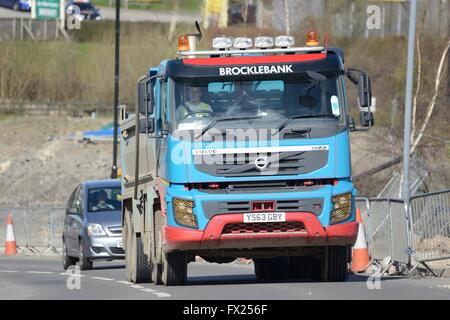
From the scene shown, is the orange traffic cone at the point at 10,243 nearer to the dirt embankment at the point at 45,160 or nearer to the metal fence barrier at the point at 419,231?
the metal fence barrier at the point at 419,231

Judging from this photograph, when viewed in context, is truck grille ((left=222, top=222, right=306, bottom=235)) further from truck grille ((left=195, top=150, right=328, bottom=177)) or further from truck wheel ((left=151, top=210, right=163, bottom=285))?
truck wheel ((left=151, top=210, right=163, bottom=285))

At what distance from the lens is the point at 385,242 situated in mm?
22406

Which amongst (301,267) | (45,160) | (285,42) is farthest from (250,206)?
(45,160)

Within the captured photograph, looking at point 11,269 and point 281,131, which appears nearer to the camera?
point 281,131

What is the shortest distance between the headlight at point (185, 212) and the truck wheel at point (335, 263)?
2.06m

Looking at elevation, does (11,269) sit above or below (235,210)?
below

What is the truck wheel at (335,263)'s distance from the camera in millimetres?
17672

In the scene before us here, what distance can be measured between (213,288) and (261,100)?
2.41m

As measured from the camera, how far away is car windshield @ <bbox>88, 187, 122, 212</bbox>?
25.8 meters

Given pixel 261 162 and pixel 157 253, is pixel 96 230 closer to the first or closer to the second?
pixel 157 253

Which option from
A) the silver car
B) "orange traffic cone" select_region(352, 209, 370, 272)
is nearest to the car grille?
the silver car

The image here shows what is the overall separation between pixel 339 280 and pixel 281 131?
8.09 feet
